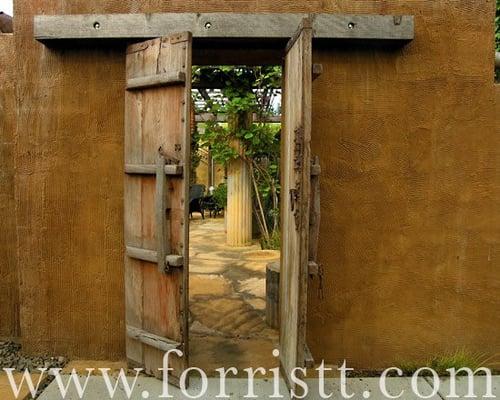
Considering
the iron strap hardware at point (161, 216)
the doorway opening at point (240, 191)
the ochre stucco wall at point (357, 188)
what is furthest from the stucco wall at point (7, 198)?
the doorway opening at point (240, 191)

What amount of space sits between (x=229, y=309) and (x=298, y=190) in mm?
2703

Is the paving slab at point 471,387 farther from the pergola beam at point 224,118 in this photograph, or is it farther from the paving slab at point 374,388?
the pergola beam at point 224,118

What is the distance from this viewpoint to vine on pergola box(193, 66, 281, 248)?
812 cm

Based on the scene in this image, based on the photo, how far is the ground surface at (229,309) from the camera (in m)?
3.95

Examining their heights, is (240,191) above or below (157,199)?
below

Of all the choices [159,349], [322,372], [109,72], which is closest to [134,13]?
[109,72]

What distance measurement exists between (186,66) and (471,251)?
2558 millimetres

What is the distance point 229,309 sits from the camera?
16.8 ft

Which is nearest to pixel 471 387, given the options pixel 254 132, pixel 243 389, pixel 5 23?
pixel 243 389

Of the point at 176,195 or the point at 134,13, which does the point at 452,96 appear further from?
the point at 134,13

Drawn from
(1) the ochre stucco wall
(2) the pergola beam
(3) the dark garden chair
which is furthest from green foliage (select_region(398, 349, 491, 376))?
(3) the dark garden chair

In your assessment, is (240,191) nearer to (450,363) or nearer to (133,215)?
(133,215)

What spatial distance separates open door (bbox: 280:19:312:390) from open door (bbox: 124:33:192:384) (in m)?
0.68

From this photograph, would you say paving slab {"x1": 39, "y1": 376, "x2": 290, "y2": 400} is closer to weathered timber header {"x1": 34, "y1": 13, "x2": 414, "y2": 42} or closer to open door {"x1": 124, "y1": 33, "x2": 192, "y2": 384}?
open door {"x1": 124, "y1": 33, "x2": 192, "y2": 384}
